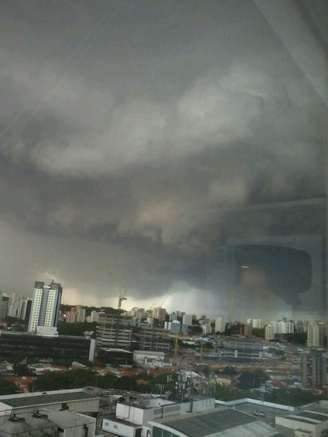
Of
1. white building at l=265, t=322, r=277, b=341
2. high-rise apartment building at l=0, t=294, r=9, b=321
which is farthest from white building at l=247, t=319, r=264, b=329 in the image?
high-rise apartment building at l=0, t=294, r=9, b=321

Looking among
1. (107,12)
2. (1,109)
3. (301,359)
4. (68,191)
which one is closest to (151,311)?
(68,191)

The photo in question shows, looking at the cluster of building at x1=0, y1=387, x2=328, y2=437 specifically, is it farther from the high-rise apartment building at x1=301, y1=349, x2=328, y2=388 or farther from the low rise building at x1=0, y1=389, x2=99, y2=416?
the high-rise apartment building at x1=301, y1=349, x2=328, y2=388

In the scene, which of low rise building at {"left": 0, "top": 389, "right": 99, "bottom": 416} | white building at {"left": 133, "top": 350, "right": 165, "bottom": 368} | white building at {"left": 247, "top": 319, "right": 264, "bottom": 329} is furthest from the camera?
white building at {"left": 247, "top": 319, "right": 264, "bottom": 329}

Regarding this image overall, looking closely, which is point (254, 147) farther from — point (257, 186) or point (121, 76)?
point (121, 76)

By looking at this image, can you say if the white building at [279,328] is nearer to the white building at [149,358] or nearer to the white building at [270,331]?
the white building at [270,331]

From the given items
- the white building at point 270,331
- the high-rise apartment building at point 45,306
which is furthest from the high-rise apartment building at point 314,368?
the high-rise apartment building at point 45,306
